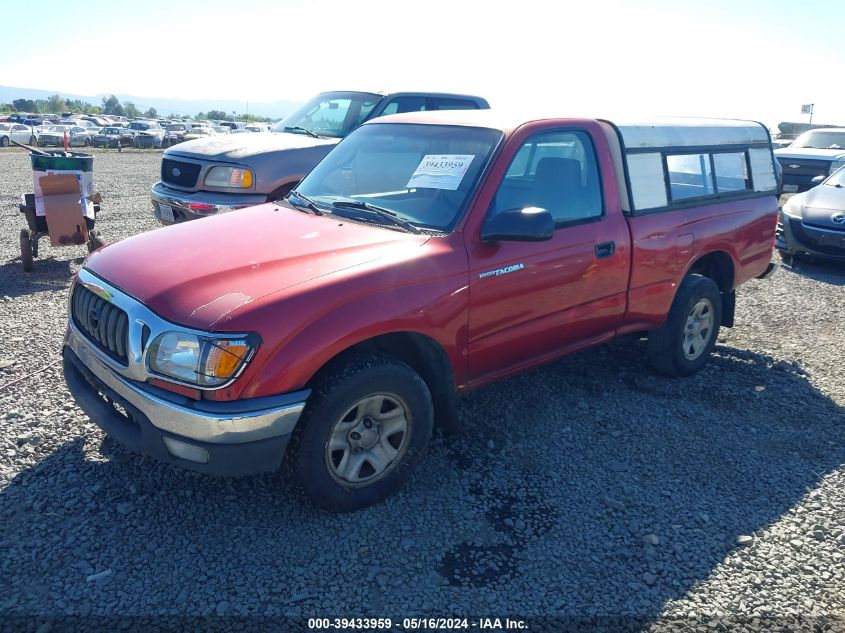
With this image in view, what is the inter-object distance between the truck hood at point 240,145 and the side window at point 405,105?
0.84 meters

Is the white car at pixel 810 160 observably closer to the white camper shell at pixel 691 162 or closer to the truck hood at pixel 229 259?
the white camper shell at pixel 691 162

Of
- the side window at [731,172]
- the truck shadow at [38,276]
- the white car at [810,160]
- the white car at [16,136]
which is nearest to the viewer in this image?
the side window at [731,172]

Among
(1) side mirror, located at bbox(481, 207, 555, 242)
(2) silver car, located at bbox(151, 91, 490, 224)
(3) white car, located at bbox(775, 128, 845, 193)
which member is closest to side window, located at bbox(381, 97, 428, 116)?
(2) silver car, located at bbox(151, 91, 490, 224)

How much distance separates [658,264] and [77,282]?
3578mm

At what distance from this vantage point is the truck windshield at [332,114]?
855 centimetres

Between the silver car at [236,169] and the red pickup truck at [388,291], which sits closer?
the red pickup truck at [388,291]

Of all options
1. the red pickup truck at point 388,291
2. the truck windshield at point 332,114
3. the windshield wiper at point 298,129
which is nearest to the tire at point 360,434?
the red pickup truck at point 388,291

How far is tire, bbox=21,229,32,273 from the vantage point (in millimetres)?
7242

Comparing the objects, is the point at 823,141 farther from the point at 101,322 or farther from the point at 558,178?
the point at 101,322

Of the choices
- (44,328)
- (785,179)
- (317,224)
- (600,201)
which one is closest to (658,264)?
(600,201)

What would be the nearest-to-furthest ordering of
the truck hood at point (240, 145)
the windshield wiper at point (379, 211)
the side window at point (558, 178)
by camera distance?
the windshield wiper at point (379, 211) < the side window at point (558, 178) < the truck hood at point (240, 145)

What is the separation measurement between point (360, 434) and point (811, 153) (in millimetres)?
15722

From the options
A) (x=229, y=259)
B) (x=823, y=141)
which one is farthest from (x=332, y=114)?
(x=823, y=141)

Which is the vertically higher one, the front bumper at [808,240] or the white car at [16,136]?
the white car at [16,136]
